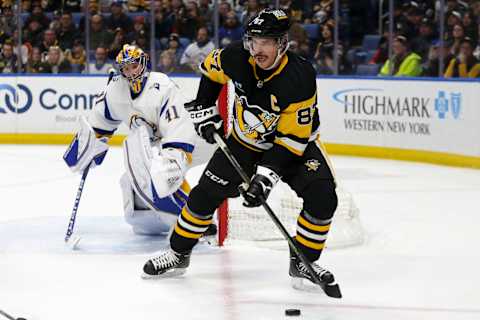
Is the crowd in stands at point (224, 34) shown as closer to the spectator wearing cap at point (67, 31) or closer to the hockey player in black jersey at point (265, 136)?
the spectator wearing cap at point (67, 31)

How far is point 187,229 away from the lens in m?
4.27

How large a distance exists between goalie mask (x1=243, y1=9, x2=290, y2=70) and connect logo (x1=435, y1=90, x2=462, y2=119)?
4740mm

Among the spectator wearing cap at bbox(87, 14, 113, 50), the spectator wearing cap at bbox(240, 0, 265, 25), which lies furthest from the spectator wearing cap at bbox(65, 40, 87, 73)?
the spectator wearing cap at bbox(240, 0, 265, 25)

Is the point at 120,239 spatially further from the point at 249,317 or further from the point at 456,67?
Answer: the point at 456,67

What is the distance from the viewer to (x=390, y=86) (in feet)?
29.4

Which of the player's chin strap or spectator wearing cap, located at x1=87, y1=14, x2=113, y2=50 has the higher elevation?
the player's chin strap

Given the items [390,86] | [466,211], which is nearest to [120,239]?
[466,211]

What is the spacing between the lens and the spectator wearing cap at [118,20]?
35.2 ft

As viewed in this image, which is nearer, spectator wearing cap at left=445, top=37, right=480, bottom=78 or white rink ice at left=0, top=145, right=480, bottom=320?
white rink ice at left=0, top=145, right=480, bottom=320

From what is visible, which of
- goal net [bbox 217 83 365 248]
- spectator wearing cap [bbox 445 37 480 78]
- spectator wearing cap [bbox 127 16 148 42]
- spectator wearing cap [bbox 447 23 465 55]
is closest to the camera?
goal net [bbox 217 83 365 248]

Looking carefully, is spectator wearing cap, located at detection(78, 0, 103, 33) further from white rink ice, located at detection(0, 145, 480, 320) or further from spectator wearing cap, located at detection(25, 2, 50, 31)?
white rink ice, located at detection(0, 145, 480, 320)

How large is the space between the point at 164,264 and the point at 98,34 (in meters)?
6.72

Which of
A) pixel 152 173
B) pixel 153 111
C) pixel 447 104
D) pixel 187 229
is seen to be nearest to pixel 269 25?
pixel 187 229

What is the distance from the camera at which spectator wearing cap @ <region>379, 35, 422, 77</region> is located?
9.13 metres
